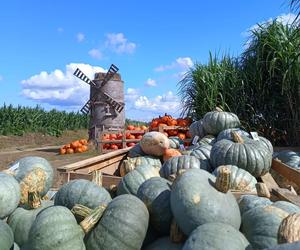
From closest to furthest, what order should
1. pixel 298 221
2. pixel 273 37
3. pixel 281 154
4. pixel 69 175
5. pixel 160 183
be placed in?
pixel 298 221 < pixel 160 183 < pixel 69 175 < pixel 281 154 < pixel 273 37

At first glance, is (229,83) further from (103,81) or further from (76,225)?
(103,81)

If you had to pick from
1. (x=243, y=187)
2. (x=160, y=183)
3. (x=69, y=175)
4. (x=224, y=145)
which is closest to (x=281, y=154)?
(x=224, y=145)

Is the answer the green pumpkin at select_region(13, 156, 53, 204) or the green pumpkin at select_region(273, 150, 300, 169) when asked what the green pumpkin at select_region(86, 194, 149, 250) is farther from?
the green pumpkin at select_region(273, 150, 300, 169)

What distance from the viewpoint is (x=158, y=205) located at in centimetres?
246

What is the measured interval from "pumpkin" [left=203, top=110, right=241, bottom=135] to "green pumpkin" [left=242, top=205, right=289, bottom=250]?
12.4ft

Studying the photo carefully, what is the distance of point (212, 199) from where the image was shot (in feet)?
7.30

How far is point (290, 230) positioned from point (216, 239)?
333mm

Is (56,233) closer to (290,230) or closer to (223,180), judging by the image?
(223,180)

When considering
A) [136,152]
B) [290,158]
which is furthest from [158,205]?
[290,158]

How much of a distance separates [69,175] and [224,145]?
159cm

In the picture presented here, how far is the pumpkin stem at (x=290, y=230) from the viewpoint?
1813 millimetres

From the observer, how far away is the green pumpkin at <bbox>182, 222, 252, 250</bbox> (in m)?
1.92

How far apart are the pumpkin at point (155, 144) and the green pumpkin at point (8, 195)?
236 cm

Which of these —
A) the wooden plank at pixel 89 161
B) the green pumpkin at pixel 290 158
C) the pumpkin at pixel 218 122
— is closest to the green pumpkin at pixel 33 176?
the wooden plank at pixel 89 161
